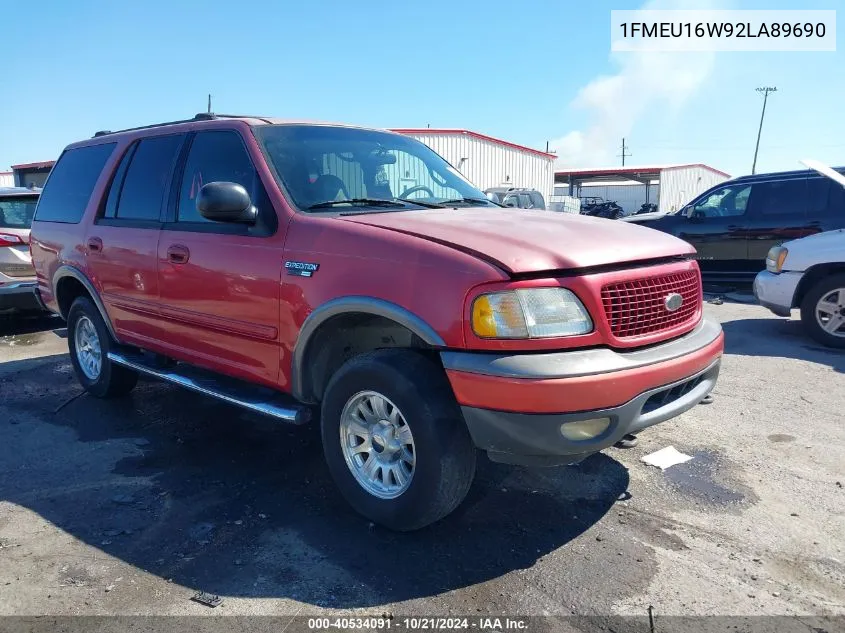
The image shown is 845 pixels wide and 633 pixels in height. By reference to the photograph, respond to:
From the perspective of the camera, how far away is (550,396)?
2.62 meters

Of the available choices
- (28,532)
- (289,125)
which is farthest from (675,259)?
(28,532)

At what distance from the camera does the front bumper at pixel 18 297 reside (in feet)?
24.8

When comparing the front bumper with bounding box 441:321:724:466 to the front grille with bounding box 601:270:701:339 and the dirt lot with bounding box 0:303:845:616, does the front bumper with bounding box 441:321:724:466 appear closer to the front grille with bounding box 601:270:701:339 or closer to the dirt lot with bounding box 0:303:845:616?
the front grille with bounding box 601:270:701:339

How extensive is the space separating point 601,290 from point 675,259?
758mm

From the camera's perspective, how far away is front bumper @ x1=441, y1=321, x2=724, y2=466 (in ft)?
8.64

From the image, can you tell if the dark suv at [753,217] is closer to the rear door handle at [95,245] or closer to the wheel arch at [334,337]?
the wheel arch at [334,337]

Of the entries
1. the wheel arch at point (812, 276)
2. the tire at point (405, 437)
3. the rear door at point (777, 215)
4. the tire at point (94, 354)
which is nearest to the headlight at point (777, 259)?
the wheel arch at point (812, 276)

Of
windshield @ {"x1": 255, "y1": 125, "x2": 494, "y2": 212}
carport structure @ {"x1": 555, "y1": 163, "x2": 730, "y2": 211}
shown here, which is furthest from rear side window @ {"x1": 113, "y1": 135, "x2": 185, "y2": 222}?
carport structure @ {"x1": 555, "y1": 163, "x2": 730, "y2": 211}

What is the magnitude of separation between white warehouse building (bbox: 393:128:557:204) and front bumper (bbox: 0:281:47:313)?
1518 centimetres

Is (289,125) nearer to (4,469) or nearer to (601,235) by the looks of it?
(601,235)

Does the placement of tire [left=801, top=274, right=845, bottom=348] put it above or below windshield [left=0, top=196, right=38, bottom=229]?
below

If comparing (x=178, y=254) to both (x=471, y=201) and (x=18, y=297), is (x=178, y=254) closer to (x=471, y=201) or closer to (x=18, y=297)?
(x=471, y=201)

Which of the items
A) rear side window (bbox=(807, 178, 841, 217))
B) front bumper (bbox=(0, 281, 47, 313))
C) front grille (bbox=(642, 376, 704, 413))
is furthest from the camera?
Answer: rear side window (bbox=(807, 178, 841, 217))

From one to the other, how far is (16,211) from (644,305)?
801 centimetres
